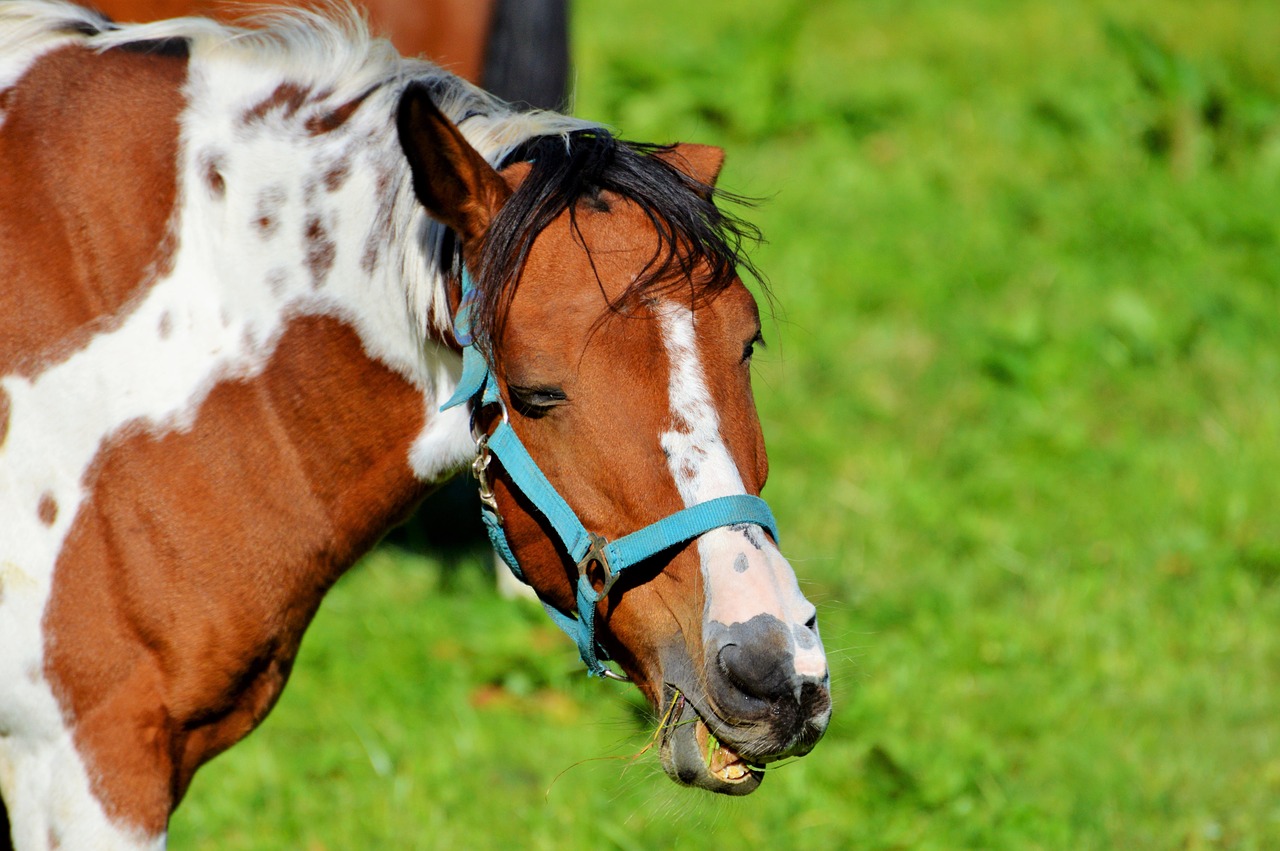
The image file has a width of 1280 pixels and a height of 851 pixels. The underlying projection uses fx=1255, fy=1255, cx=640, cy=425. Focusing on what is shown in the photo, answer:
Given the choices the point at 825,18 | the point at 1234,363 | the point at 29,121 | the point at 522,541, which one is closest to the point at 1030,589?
Answer: the point at 1234,363

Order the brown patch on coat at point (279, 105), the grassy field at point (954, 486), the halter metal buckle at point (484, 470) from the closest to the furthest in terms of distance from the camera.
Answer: the halter metal buckle at point (484, 470)
the brown patch on coat at point (279, 105)
the grassy field at point (954, 486)

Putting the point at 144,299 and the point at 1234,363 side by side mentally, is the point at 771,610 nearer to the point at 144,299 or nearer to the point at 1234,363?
the point at 144,299

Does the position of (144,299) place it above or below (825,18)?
above

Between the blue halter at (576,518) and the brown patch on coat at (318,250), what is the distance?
0.27 metres

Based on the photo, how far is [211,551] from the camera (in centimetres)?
199

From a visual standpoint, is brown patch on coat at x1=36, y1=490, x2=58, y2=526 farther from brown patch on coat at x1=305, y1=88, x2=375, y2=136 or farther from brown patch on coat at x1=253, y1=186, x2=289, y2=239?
brown patch on coat at x1=305, y1=88, x2=375, y2=136

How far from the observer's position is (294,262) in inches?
80.0

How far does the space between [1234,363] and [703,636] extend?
4.41 m

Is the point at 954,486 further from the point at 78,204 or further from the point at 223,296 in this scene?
the point at 78,204

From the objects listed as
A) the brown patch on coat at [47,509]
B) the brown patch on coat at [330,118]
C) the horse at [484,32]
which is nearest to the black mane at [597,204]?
the brown patch on coat at [330,118]

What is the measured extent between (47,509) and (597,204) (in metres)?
0.98

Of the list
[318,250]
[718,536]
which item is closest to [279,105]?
[318,250]

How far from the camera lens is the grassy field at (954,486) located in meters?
3.24

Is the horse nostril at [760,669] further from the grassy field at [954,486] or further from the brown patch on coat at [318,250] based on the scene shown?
the brown patch on coat at [318,250]
